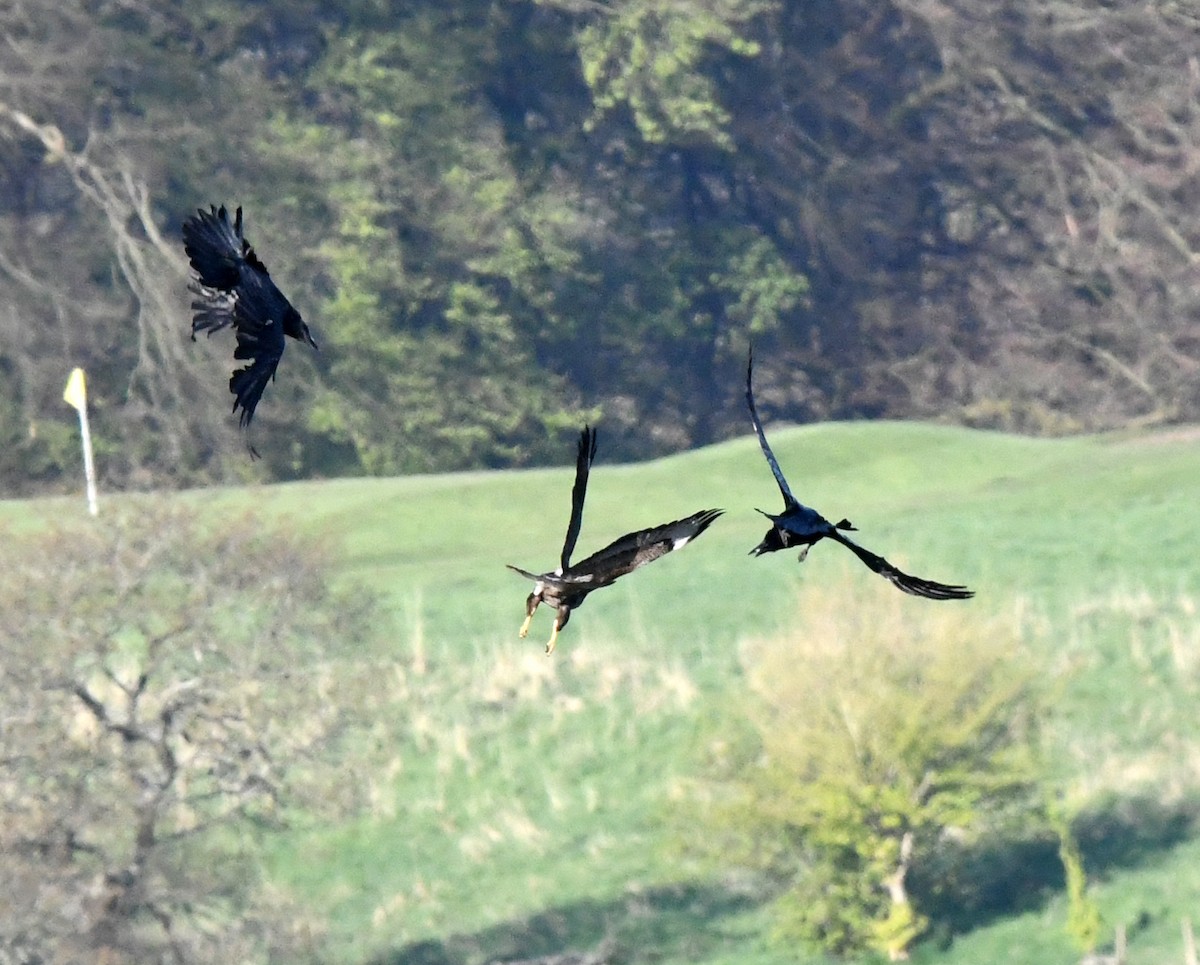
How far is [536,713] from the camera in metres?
25.0

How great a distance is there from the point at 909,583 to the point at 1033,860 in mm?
18564

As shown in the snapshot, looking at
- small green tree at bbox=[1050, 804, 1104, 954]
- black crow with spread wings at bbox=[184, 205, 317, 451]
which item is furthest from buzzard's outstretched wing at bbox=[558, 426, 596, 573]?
small green tree at bbox=[1050, 804, 1104, 954]

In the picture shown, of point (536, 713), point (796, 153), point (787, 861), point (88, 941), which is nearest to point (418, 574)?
point (536, 713)

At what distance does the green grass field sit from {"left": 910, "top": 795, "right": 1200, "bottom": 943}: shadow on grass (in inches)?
1.9

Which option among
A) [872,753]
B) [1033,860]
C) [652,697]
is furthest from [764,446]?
[652,697]

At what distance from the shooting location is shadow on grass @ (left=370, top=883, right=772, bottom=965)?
20375 millimetres

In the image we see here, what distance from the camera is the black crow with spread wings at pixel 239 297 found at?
4047 millimetres

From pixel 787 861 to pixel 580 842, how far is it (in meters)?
2.34

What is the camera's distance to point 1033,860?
21766 mm

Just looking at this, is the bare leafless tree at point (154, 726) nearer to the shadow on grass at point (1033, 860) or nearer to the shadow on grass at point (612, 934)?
the shadow on grass at point (612, 934)

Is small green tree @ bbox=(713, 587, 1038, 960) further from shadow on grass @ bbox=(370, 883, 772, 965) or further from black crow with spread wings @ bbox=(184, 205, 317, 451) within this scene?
black crow with spread wings @ bbox=(184, 205, 317, 451)

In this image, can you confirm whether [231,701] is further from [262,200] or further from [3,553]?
[262,200]

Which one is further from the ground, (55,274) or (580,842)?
(55,274)

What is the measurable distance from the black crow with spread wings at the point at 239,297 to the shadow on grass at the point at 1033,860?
17072 mm
